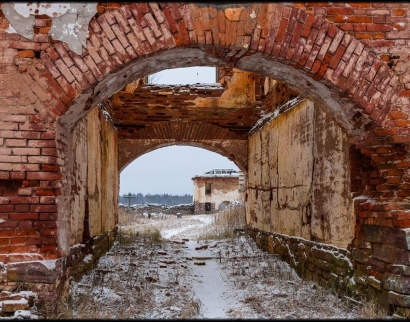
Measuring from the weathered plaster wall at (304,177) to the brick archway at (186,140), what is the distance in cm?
124

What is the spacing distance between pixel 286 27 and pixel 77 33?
188 centimetres

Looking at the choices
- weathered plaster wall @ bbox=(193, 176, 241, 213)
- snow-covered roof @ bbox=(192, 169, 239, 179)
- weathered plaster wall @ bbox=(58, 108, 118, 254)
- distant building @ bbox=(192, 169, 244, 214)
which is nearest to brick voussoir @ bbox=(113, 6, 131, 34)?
weathered plaster wall @ bbox=(58, 108, 118, 254)

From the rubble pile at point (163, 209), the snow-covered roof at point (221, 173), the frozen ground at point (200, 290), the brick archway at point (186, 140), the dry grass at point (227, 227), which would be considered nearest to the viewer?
the frozen ground at point (200, 290)

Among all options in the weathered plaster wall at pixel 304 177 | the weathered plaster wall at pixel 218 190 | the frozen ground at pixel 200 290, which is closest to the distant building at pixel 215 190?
the weathered plaster wall at pixel 218 190

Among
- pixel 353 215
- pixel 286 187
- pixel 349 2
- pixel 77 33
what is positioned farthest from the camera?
pixel 286 187

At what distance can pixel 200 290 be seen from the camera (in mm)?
5328

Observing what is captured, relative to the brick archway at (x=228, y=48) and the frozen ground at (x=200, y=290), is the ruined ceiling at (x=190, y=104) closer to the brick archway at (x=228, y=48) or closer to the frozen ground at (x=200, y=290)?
the frozen ground at (x=200, y=290)

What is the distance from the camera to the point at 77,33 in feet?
11.3

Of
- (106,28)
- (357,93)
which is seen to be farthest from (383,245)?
(106,28)

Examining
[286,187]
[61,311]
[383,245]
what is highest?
[286,187]

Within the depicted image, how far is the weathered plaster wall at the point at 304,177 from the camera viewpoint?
476 centimetres

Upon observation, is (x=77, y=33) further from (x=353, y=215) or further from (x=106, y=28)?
(x=353, y=215)

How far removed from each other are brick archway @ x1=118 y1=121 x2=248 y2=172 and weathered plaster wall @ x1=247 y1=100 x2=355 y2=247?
1236 millimetres

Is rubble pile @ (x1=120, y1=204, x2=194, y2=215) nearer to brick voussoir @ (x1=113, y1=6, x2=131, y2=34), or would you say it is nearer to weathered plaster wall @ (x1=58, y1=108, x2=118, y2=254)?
weathered plaster wall @ (x1=58, y1=108, x2=118, y2=254)
